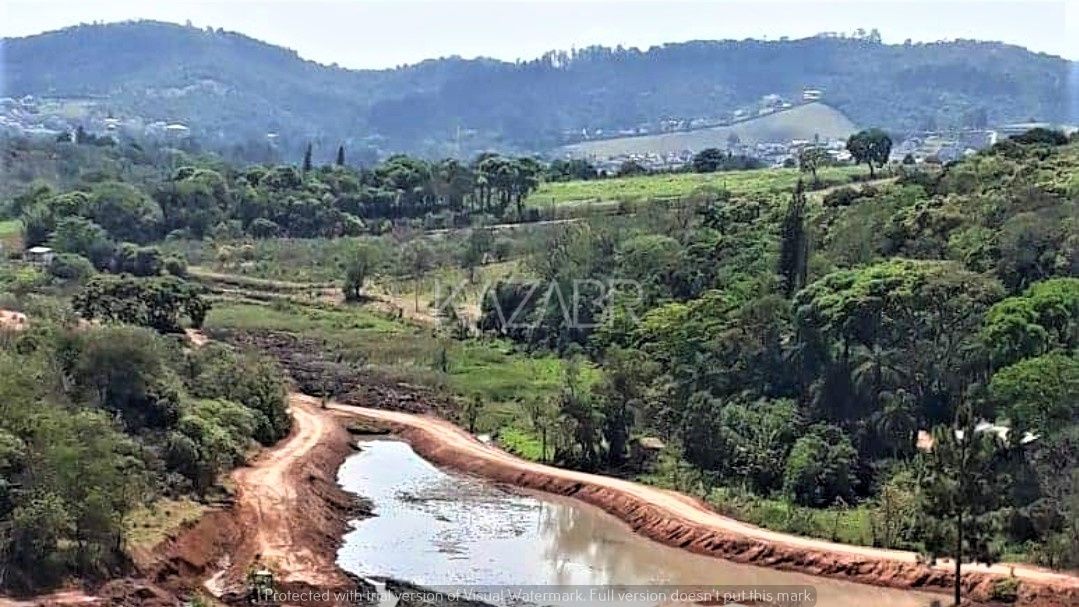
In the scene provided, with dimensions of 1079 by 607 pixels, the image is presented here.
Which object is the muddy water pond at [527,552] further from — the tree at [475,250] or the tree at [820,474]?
the tree at [475,250]

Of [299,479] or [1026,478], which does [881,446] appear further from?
[299,479]

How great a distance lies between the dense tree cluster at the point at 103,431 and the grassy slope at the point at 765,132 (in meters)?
136

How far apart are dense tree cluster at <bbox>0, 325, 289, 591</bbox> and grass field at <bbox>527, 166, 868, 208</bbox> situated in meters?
40.8

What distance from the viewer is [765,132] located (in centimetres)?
18112

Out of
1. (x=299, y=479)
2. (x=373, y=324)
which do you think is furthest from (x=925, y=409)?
(x=373, y=324)

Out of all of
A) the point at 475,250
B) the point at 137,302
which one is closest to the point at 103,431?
the point at 137,302

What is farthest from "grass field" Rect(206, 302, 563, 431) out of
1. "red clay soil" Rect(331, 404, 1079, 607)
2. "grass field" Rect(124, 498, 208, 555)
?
"grass field" Rect(124, 498, 208, 555)

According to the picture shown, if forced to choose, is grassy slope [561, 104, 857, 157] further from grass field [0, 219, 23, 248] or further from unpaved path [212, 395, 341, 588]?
unpaved path [212, 395, 341, 588]

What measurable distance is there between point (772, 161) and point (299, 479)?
111 metres

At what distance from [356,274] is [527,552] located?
40.1 m

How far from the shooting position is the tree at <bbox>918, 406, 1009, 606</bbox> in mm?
29875

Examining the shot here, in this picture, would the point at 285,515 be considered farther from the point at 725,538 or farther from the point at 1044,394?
the point at 1044,394

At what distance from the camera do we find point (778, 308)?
47.9 meters

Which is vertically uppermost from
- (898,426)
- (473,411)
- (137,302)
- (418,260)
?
(137,302)
